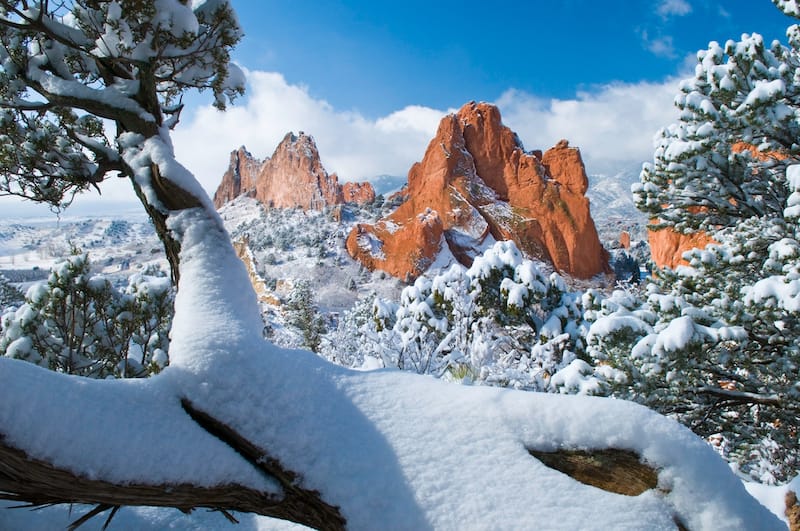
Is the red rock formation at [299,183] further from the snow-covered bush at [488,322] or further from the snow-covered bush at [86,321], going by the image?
the snow-covered bush at [86,321]

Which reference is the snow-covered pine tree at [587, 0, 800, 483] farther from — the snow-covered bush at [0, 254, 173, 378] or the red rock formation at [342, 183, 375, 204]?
the red rock formation at [342, 183, 375, 204]

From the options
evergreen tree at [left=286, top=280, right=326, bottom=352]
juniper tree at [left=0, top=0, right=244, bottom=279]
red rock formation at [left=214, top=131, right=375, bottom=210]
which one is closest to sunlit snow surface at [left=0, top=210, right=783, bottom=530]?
juniper tree at [left=0, top=0, right=244, bottom=279]

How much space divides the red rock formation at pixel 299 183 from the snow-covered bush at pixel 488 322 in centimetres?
6877

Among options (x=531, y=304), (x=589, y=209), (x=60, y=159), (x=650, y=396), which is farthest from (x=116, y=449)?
(x=589, y=209)

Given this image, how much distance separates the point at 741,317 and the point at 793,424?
1.41 m

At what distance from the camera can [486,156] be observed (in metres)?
55.6

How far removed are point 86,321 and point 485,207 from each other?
50.1 meters

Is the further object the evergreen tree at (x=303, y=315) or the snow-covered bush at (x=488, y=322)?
the evergreen tree at (x=303, y=315)

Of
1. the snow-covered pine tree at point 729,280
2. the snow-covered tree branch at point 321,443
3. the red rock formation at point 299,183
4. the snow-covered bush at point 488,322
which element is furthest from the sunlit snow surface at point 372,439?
the red rock formation at point 299,183

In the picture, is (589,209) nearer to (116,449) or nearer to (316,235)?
(316,235)

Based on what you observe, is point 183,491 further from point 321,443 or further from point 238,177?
point 238,177

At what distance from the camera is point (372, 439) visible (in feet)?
4.70

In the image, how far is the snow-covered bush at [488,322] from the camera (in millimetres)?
7066

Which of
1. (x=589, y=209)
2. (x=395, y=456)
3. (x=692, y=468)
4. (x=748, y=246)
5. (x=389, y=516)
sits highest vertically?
(x=589, y=209)
